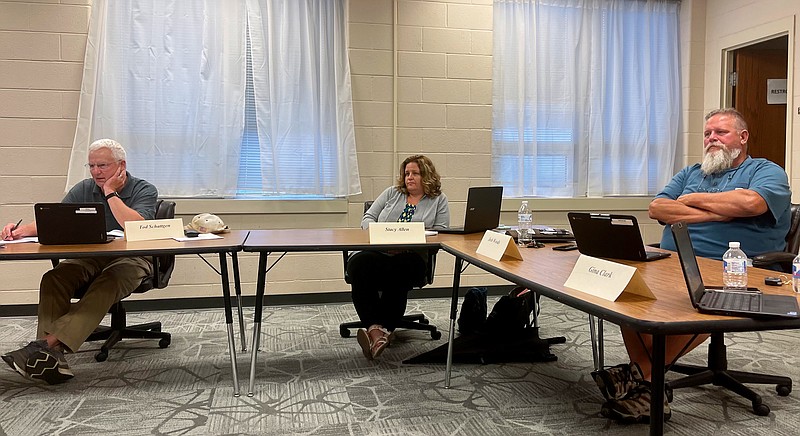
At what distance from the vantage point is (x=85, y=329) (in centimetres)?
267

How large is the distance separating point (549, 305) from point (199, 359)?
2.49 meters

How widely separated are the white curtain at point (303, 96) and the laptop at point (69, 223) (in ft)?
5.88

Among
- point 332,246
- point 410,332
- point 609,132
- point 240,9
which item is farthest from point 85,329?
point 609,132

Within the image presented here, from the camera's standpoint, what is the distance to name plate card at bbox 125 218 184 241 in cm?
258

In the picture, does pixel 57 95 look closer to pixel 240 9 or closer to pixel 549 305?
pixel 240 9

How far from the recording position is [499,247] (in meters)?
2.13

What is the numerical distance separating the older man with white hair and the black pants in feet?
3.47

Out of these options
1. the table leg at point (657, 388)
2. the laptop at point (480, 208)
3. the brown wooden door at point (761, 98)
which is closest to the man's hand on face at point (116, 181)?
the laptop at point (480, 208)

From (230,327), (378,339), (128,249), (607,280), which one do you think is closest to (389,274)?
(378,339)

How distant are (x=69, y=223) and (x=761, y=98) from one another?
15.7 ft

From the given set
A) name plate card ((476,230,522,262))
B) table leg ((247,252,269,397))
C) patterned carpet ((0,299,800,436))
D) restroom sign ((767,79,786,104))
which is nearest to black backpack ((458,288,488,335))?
patterned carpet ((0,299,800,436))

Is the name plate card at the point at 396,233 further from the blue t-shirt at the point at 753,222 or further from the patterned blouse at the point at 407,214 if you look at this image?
the blue t-shirt at the point at 753,222

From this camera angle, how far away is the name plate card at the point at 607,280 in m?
1.35

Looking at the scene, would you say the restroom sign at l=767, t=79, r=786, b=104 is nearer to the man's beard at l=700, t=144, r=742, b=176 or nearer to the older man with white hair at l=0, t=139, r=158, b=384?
the man's beard at l=700, t=144, r=742, b=176
